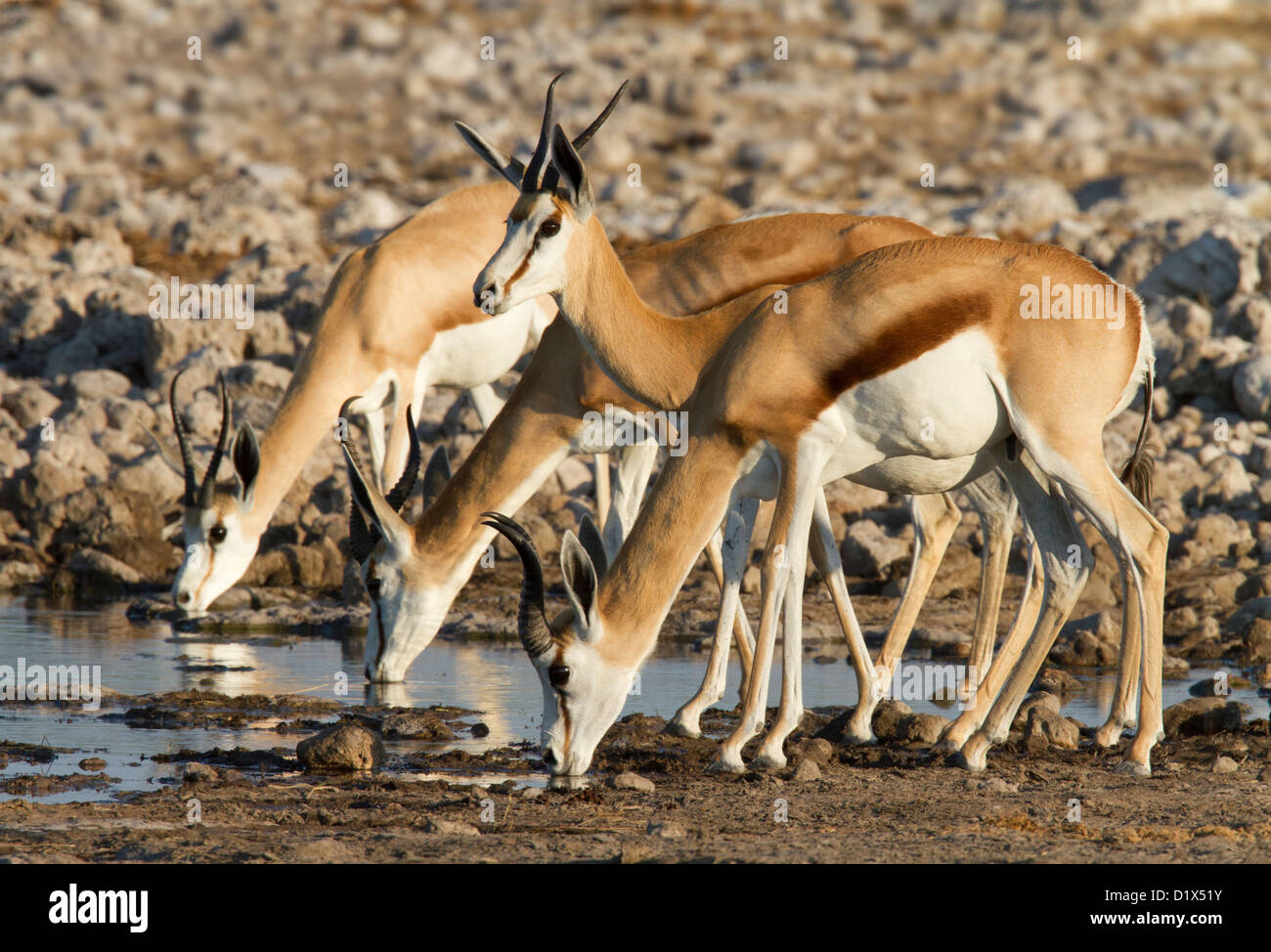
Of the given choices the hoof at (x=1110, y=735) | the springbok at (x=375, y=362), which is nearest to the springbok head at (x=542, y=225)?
the hoof at (x=1110, y=735)

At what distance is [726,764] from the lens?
26.6ft

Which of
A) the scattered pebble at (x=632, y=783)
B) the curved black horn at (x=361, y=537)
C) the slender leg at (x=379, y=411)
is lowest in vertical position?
the scattered pebble at (x=632, y=783)

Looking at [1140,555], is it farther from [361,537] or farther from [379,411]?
[379,411]

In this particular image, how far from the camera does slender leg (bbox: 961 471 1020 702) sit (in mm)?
9688

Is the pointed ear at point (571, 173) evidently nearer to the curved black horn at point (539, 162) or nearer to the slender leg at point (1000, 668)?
the curved black horn at point (539, 162)

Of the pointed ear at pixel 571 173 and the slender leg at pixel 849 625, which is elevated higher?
the pointed ear at pixel 571 173

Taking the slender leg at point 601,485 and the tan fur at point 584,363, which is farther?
the slender leg at point 601,485

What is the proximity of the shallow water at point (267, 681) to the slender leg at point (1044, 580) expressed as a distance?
1306 mm

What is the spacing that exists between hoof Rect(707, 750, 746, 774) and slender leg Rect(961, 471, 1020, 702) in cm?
199

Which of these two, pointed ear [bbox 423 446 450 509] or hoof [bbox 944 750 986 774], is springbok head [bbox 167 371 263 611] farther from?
hoof [bbox 944 750 986 774]

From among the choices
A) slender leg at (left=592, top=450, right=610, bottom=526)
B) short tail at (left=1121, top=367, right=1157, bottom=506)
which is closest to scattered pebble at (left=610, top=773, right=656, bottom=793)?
short tail at (left=1121, top=367, right=1157, bottom=506)

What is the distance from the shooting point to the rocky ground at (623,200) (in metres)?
12.8

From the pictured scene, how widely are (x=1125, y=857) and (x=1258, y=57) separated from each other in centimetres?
3563

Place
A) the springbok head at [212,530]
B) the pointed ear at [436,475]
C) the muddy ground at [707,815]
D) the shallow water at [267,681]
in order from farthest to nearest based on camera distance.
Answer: the springbok head at [212,530] < the pointed ear at [436,475] < the shallow water at [267,681] < the muddy ground at [707,815]
